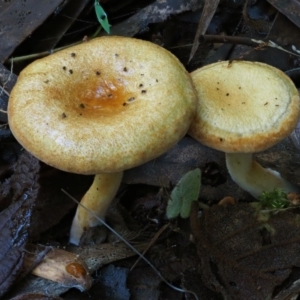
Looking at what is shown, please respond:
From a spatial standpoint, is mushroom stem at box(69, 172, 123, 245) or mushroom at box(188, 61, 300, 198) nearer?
mushroom at box(188, 61, 300, 198)

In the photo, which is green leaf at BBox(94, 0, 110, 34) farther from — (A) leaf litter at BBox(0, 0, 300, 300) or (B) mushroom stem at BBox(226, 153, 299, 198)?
(B) mushroom stem at BBox(226, 153, 299, 198)

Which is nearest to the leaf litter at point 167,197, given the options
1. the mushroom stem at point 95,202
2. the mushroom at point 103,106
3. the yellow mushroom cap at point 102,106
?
the mushroom stem at point 95,202

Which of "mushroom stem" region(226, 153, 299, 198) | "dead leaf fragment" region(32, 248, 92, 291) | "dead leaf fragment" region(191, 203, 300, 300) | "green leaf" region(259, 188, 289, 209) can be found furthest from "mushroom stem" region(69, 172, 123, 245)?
"green leaf" region(259, 188, 289, 209)

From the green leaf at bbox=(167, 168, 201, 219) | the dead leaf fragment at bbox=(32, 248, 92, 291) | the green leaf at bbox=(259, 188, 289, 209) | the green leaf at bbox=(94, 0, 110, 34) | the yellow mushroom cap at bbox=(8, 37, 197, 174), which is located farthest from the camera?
the green leaf at bbox=(94, 0, 110, 34)

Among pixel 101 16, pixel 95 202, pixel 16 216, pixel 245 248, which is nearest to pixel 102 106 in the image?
pixel 95 202

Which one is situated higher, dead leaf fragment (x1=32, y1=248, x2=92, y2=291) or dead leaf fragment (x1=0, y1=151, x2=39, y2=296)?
dead leaf fragment (x1=0, y1=151, x2=39, y2=296)

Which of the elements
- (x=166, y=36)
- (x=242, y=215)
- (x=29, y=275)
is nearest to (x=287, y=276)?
(x=242, y=215)

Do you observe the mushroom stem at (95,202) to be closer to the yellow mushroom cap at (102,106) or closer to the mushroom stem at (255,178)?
the yellow mushroom cap at (102,106)
